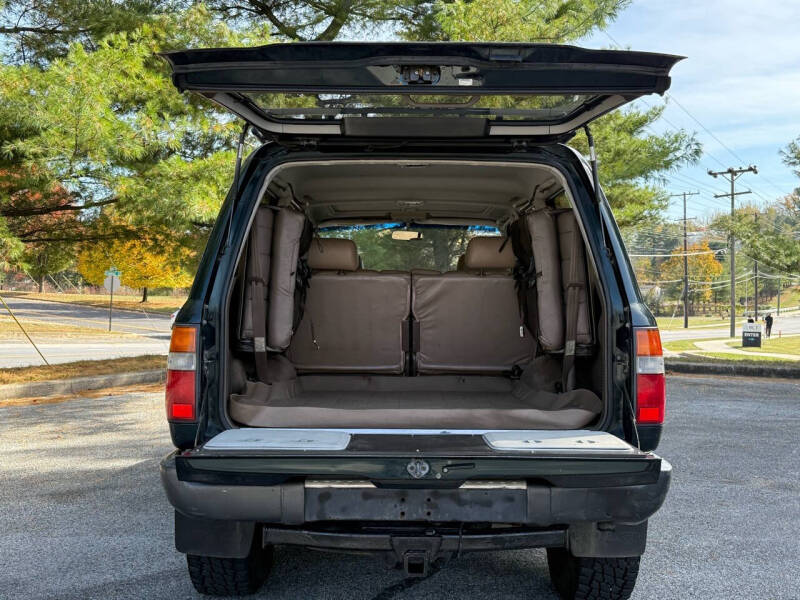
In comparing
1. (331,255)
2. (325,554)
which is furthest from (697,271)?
(325,554)

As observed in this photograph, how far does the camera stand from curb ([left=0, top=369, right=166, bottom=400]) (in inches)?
395

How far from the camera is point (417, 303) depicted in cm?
482

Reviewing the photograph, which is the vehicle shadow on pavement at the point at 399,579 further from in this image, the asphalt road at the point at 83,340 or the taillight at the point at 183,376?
the asphalt road at the point at 83,340

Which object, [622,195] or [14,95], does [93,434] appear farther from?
[622,195]

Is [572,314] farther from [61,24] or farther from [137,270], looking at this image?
[137,270]

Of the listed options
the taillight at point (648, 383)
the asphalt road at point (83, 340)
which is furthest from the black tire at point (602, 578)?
the asphalt road at point (83, 340)

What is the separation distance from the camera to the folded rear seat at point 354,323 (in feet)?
15.6

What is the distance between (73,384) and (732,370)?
37.8ft

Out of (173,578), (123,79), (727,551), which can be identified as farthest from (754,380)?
(173,578)

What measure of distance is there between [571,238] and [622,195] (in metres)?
13.0

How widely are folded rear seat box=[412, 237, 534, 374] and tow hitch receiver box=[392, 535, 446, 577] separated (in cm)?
224

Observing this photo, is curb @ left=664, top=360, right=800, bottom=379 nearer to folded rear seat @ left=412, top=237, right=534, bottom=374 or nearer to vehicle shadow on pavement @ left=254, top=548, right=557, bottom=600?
folded rear seat @ left=412, top=237, right=534, bottom=374

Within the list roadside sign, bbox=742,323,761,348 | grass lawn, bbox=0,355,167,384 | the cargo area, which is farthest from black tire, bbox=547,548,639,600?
roadside sign, bbox=742,323,761,348

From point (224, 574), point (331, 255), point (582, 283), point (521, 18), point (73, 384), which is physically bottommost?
point (73, 384)
